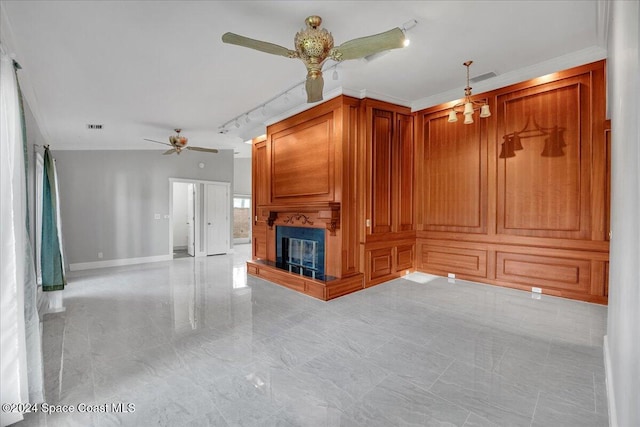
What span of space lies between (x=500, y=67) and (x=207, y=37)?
3698mm

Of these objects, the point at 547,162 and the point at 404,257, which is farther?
the point at 404,257

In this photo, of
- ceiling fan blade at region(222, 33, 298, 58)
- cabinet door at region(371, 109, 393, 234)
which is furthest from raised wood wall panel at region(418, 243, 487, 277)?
ceiling fan blade at region(222, 33, 298, 58)

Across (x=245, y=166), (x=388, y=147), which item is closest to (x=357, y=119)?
(x=388, y=147)

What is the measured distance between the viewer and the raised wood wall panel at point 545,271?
3773mm

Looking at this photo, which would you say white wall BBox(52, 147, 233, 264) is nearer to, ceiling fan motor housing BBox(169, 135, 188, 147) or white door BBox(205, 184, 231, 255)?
white door BBox(205, 184, 231, 255)

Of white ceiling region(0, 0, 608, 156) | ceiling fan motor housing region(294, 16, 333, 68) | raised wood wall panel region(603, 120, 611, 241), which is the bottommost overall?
raised wood wall panel region(603, 120, 611, 241)

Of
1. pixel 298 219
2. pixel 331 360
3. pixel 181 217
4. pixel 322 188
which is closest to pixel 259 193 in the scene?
Answer: pixel 298 219

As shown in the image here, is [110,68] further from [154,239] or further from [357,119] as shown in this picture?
[154,239]

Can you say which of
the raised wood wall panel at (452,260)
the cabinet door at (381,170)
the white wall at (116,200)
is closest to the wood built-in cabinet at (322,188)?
the cabinet door at (381,170)

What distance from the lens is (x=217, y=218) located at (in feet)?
28.2

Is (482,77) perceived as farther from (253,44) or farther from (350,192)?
(253,44)

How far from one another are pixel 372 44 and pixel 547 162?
10.9 ft

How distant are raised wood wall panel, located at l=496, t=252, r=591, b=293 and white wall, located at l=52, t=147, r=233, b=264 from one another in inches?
301

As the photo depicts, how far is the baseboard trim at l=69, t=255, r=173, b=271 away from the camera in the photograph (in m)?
6.51
